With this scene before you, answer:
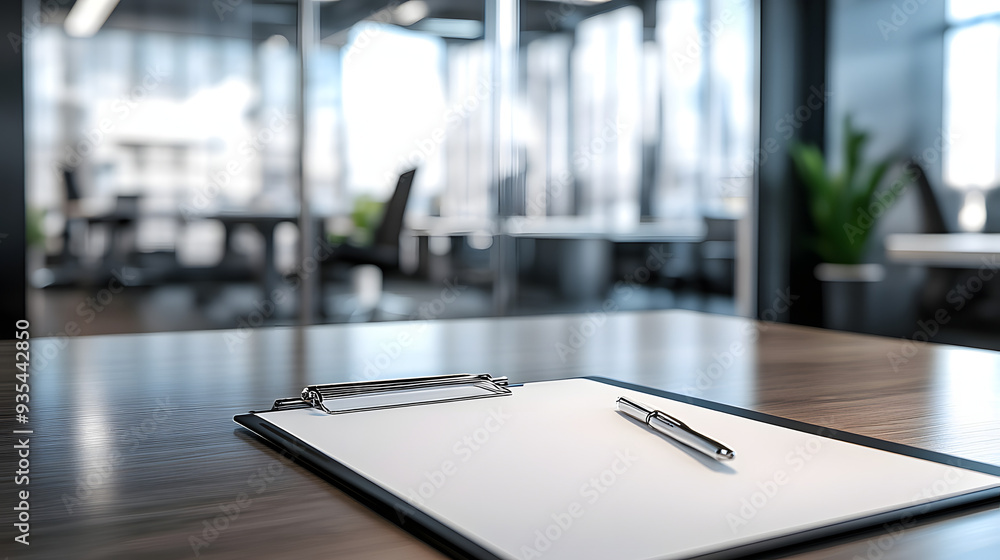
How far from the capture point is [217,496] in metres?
0.39

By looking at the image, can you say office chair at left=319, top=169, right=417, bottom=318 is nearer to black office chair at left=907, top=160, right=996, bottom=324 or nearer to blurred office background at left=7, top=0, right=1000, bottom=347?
blurred office background at left=7, top=0, right=1000, bottom=347

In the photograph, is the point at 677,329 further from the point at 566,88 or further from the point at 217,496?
the point at 566,88

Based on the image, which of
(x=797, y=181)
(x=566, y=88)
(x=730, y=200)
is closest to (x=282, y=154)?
(x=566, y=88)

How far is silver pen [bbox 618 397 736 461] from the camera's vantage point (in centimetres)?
43

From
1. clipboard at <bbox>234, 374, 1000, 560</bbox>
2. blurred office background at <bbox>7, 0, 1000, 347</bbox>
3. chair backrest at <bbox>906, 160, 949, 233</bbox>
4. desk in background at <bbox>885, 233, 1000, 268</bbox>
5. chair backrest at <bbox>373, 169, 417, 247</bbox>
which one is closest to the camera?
clipboard at <bbox>234, 374, 1000, 560</bbox>

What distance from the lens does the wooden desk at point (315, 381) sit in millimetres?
340

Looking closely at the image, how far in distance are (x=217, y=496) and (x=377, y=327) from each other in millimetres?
745

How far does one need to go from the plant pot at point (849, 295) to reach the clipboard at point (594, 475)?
392 cm

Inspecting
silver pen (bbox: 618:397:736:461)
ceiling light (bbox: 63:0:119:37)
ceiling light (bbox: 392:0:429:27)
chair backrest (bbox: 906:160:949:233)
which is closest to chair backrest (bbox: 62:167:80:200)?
ceiling light (bbox: 63:0:119:37)

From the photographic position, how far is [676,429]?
0.48 m

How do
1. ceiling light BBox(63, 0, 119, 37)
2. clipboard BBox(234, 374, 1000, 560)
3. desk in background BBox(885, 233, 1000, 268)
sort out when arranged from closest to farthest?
clipboard BBox(234, 374, 1000, 560), desk in background BBox(885, 233, 1000, 268), ceiling light BBox(63, 0, 119, 37)

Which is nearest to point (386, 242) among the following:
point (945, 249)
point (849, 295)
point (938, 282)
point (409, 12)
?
point (409, 12)

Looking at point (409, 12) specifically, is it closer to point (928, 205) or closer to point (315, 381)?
point (928, 205)

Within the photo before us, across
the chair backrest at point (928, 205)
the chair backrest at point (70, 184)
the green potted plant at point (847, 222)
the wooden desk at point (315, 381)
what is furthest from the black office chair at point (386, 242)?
the wooden desk at point (315, 381)
